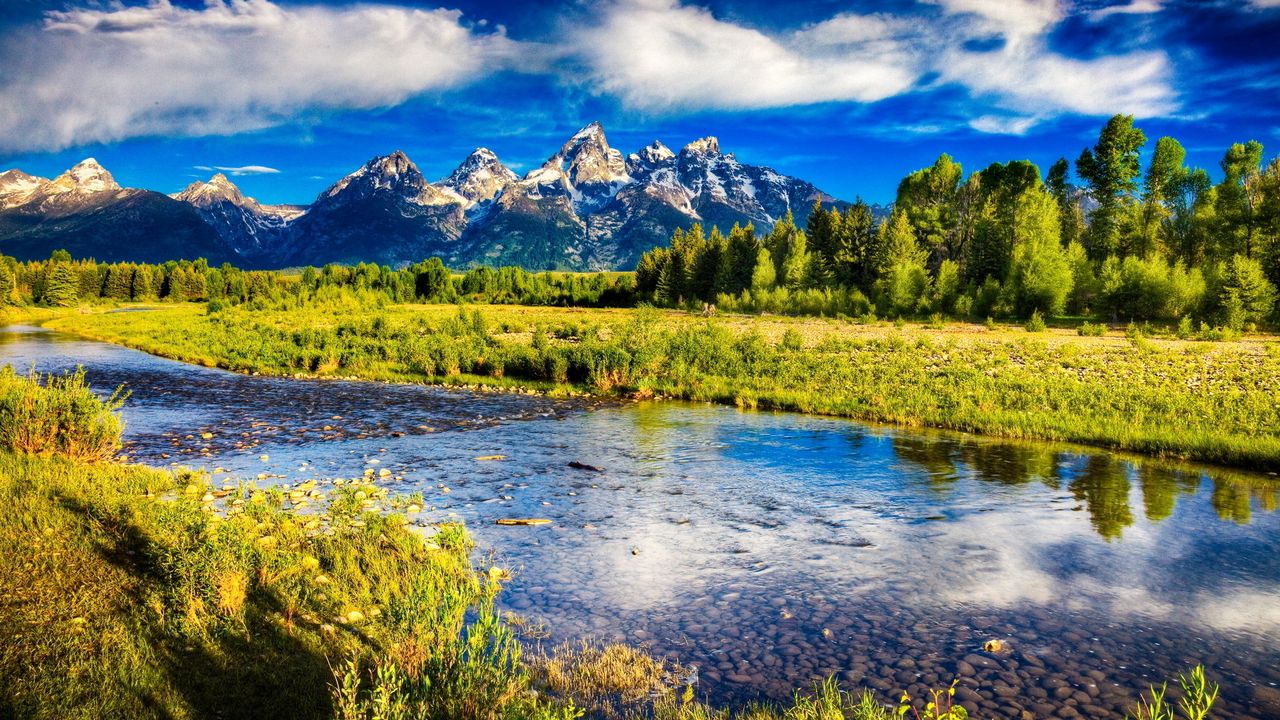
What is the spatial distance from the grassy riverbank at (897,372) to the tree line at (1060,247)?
1137cm

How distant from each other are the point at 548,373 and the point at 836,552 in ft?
78.8

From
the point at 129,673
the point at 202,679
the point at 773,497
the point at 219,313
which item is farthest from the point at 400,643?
the point at 219,313

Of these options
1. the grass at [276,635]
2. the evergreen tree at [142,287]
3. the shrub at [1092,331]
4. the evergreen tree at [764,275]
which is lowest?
the grass at [276,635]

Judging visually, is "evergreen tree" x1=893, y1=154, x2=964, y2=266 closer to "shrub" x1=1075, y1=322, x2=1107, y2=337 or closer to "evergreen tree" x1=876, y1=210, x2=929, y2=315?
"evergreen tree" x1=876, y1=210, x2=929, y2=315

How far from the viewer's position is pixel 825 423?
77.1ft

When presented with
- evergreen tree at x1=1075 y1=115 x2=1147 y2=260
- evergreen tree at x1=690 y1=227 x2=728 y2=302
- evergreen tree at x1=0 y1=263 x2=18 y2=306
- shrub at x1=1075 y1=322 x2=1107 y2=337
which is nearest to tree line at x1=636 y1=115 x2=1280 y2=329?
evergreen tree at x1=1075 y1=115 x2=1147 y2=260

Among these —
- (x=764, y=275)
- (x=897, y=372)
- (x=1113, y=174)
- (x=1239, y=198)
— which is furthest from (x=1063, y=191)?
(x=897, y=372)

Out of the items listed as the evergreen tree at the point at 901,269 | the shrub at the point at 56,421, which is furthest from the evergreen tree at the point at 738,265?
the shrub at the point at 56,421

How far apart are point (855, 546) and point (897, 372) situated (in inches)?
879

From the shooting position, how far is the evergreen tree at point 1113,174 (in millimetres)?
67812

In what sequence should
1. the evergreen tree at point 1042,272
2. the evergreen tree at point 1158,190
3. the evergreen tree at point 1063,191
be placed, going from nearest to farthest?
1. the evergreen tree at point 1042,272
2. the evergreen tree at point 1158,190
3. the evergreen tree at point 1063,191

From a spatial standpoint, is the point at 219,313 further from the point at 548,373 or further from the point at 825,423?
the point at 825,423

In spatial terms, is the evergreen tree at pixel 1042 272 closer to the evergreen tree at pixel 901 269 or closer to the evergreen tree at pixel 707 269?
the evergreen tree at pixel 901 269

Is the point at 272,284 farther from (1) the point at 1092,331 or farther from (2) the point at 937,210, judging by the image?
(1) the point at 1092,331
